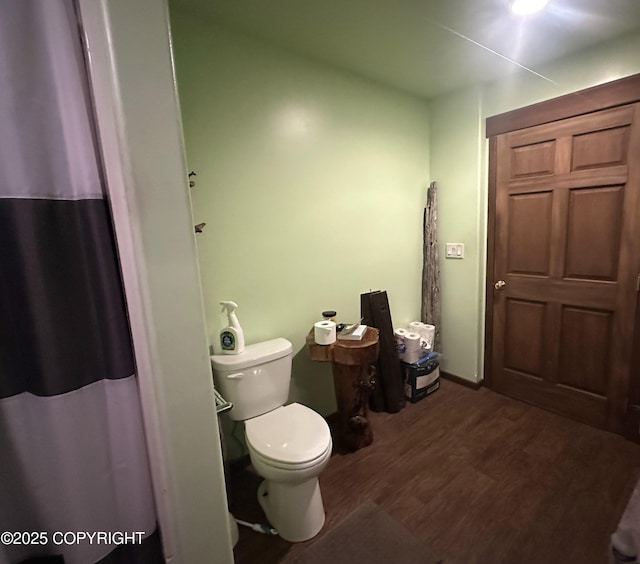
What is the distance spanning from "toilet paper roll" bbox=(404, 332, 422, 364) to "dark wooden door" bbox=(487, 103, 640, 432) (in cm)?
66

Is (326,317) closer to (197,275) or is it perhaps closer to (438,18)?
(197,275)

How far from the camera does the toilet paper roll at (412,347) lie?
236 centimetres

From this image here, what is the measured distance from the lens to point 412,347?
237 cm

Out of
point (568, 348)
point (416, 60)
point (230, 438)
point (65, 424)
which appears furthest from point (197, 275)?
point (568, 348)

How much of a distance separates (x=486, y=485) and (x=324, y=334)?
1165mm

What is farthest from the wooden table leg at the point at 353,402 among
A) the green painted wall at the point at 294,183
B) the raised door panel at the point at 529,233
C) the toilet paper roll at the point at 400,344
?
the raised door panel at the point at 529,233

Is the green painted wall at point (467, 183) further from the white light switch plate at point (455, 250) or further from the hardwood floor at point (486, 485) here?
the hardwood floor at point (486, 485)

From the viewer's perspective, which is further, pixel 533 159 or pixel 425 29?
pixel 533 159

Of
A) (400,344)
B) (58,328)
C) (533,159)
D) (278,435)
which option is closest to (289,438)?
(278,435)

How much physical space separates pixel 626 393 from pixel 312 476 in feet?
6.64

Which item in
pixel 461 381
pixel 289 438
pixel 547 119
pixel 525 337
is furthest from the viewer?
pixel 461 381

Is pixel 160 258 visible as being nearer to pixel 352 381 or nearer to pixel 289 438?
pixel 289 438

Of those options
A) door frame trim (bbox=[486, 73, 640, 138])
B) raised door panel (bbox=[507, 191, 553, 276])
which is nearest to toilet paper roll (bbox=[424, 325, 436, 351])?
raised door panel (bbox=[507, 191, 553, 276])

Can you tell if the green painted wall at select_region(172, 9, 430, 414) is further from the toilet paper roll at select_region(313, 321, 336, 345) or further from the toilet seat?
the toilet seat
